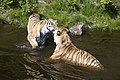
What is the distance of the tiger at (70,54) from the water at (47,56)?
15 cm

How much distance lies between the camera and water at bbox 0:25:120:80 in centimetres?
757

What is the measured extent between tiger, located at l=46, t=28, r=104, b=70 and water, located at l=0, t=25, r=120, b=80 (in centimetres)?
15

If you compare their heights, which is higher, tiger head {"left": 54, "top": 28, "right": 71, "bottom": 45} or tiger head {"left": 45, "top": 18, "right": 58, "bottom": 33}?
tiger head {"left": 45, "top": 18, "right": 58, "bottom": 33}

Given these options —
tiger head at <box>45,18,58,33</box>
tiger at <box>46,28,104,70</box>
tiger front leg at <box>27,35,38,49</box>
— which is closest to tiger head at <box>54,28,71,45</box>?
tiger at <box>46,28,104,70</box>

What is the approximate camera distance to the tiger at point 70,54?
8023mm

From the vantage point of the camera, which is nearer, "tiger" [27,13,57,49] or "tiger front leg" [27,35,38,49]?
"tiger" [27,13,57,49]

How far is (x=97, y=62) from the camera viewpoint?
8008mm

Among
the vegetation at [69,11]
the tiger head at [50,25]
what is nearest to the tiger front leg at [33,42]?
the tiger head at [50,25]

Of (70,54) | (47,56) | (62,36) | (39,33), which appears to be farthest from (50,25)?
(70,54)

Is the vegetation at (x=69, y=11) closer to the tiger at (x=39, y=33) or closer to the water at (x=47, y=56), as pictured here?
the water at (x=47, y=56)

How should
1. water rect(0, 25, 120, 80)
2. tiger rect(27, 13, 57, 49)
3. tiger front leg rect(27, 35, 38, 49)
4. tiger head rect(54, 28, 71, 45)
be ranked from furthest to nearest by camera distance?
1. tiger front leg rect(27, 35, 38, 49)
2. tiger rect(27, 13, 57, 49)
3. tiger head rect(54, 28, 71, 45)
4. water rect(0, 25, 120, 80)

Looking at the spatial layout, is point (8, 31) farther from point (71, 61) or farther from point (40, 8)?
point (71, 61)

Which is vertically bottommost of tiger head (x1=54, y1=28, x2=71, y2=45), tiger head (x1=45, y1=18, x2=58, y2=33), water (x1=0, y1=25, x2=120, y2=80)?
water (x1=0, y1=25, x2=120, y2=80)

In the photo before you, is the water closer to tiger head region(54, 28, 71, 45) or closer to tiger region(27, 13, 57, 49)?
tiger region(27, 13, 57, 49)
